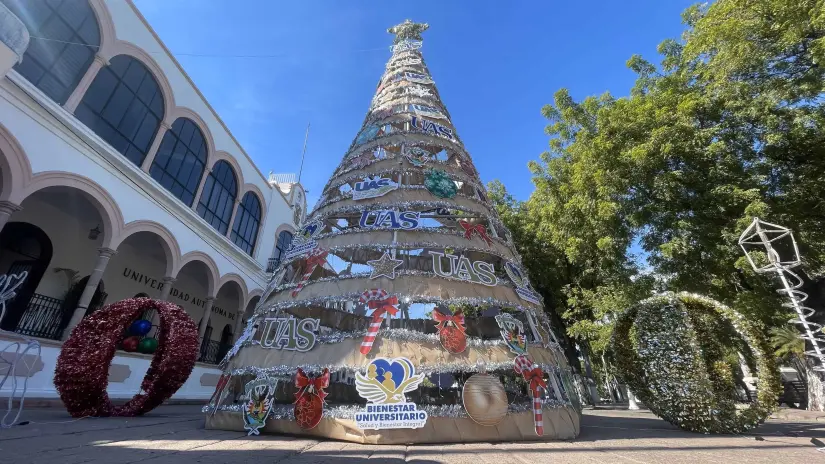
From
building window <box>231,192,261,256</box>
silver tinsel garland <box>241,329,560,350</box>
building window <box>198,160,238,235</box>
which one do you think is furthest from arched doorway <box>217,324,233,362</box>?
silver tinsel garland <box>241,329,560,350</box>

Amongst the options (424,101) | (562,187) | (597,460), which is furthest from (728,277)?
(424,101)

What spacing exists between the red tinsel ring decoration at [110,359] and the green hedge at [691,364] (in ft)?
31.4

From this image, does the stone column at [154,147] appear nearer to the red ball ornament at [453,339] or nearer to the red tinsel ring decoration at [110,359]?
the red tinsel ring decoration at [110,359]

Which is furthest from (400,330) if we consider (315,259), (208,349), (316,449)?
(208,349)

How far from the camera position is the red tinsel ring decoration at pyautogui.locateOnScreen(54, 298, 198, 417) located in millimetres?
7051

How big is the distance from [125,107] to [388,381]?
15.9 metres

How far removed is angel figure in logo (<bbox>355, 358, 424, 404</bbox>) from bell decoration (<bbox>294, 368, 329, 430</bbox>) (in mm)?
654

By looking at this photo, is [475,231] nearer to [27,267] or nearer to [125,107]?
[125,107]

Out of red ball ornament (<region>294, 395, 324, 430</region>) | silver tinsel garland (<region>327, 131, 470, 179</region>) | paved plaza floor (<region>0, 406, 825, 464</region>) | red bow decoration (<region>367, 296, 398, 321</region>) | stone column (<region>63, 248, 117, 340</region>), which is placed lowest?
paved plaza floor (<region>0, 406, 825, 464</region>)

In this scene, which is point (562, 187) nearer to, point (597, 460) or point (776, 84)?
point (776, 84)

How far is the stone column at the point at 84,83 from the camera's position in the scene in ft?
37.9

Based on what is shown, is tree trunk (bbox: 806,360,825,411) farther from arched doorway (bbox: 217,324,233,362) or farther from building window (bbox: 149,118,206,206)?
building window (bbox: 149,118,206,206)

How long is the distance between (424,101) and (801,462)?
12.8m

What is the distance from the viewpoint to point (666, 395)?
7.04 m
